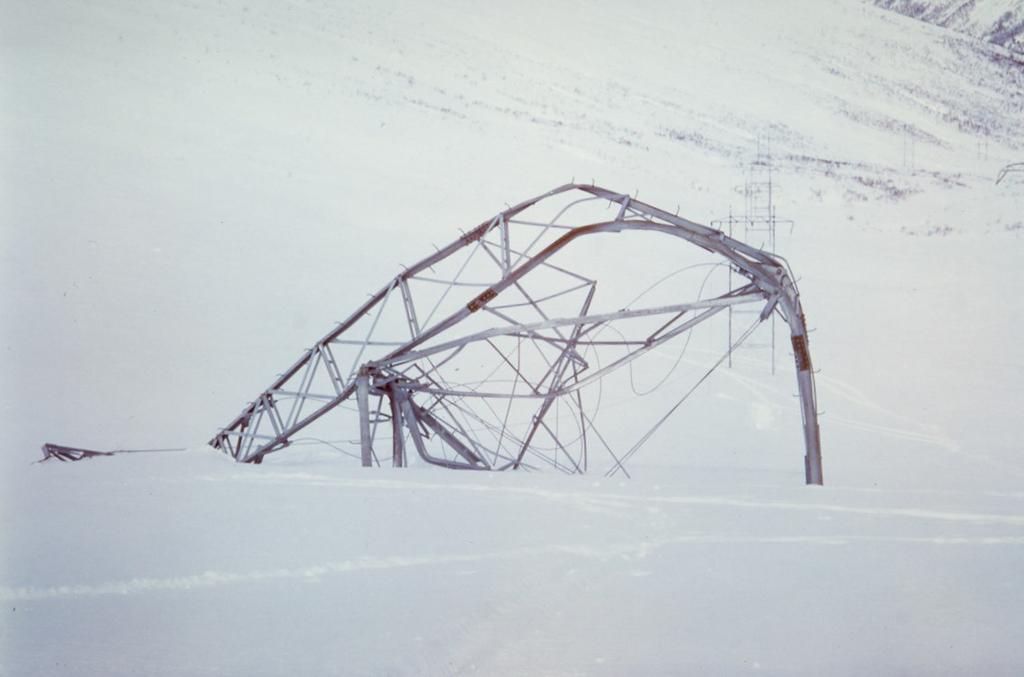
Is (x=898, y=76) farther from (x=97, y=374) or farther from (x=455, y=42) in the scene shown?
(x=97, y=374)

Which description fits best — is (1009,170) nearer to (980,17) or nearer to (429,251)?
(980,17)

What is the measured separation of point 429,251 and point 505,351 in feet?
6.92

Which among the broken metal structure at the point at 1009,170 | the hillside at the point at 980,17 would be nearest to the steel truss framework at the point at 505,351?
the broken metal structure at the point at 1009,170

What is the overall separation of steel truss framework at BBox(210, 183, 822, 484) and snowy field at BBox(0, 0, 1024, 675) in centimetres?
78

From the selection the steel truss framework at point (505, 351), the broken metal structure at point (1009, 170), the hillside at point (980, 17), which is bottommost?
the steel truss framework at point (505, 351)

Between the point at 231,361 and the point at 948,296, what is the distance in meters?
8.88

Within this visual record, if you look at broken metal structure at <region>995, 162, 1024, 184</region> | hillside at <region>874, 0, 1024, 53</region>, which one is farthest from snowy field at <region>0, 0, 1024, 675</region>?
hillside at <region>874, 0, 1024, 53</region>

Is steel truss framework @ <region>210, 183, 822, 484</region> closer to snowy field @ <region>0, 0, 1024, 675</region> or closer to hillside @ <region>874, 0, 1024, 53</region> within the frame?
snowy field @ <region>0, 0, 1024, 675</region>

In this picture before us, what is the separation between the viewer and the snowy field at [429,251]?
16.5ft

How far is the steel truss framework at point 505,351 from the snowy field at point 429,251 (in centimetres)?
78

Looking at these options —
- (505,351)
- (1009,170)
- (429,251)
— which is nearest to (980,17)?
(1009,170)

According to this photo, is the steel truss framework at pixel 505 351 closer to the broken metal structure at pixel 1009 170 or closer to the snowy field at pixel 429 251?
the snowy field at pixel 429 251

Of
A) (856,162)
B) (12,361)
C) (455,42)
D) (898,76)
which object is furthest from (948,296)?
(12,361)

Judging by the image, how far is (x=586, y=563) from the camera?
571cm
